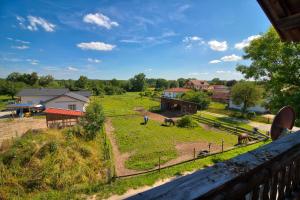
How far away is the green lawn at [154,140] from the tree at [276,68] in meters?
6.57

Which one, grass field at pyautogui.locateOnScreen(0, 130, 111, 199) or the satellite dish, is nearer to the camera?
the satellite dish

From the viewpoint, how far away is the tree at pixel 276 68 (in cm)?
816

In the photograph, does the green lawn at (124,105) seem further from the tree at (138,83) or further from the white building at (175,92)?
the tree at (138,83)

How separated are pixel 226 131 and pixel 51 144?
1676cm

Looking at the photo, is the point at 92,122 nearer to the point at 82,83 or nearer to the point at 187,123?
the point at 187,123

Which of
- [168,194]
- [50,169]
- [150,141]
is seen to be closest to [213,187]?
[168,194]

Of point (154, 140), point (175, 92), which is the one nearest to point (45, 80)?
point (175, 92)

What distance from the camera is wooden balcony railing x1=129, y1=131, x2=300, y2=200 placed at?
2.84ft

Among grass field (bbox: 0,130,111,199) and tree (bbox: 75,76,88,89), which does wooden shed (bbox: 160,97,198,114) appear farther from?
tree (bbox: 75,76,88,89)

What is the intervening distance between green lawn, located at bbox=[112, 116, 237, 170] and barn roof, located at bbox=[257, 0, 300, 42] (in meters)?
9.45

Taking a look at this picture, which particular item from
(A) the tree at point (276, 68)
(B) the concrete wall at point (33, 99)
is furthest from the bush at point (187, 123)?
(B) the concrete wall at point (33, 99)

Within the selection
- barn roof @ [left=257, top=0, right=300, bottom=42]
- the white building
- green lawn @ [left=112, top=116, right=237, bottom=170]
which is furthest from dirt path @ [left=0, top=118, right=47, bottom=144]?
the white building

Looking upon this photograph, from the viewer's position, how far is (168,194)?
33.0 inches

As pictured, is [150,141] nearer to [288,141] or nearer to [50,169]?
[50,169]
